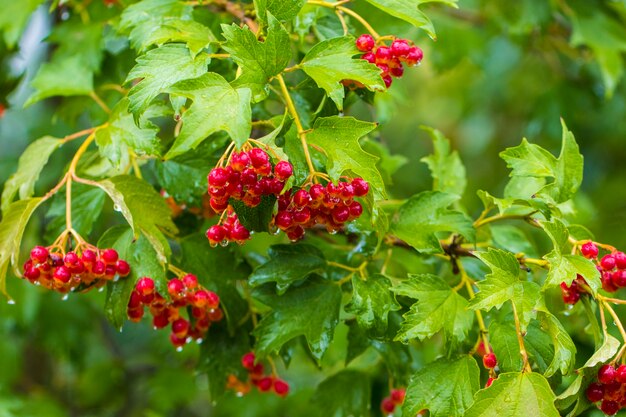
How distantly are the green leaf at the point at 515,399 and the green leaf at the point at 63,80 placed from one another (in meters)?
1.07

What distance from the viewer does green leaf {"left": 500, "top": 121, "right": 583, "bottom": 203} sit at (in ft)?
4.33

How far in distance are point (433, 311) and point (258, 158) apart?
1.32ft

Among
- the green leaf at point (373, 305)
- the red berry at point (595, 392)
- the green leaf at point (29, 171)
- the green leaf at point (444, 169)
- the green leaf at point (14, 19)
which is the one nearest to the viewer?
the red berry at point (595, 392)

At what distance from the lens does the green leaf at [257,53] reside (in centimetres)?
113

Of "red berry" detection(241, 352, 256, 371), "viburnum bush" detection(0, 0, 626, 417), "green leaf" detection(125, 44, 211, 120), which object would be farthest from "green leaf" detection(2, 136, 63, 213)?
"red berry" detection(241, 352, 256, 371)

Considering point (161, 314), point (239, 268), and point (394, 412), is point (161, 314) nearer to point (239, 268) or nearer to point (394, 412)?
point (239, 268)

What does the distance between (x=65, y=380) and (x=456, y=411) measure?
2475 millimetres

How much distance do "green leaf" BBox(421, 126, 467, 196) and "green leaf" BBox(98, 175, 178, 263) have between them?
1.83 feet

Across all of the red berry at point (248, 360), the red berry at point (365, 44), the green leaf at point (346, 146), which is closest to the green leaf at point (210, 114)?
the green leaf at point (346, 146)

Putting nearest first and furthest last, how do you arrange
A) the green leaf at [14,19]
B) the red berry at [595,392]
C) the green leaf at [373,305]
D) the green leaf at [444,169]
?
the red berry at [595,392], the green leaf at [373,305], the green leaf at [444,169], the green leaf at [14,19]

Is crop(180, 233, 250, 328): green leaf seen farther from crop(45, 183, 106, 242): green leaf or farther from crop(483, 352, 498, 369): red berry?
crop(483, 352, 498, 369): red berry

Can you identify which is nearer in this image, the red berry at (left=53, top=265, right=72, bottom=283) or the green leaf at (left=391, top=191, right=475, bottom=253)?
the red berry at (left=53, top=265, right=72, bottom=283)

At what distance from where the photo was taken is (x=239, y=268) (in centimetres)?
148

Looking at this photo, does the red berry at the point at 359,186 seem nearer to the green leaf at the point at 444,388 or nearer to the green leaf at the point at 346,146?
the green leaf at the point at 346,146
